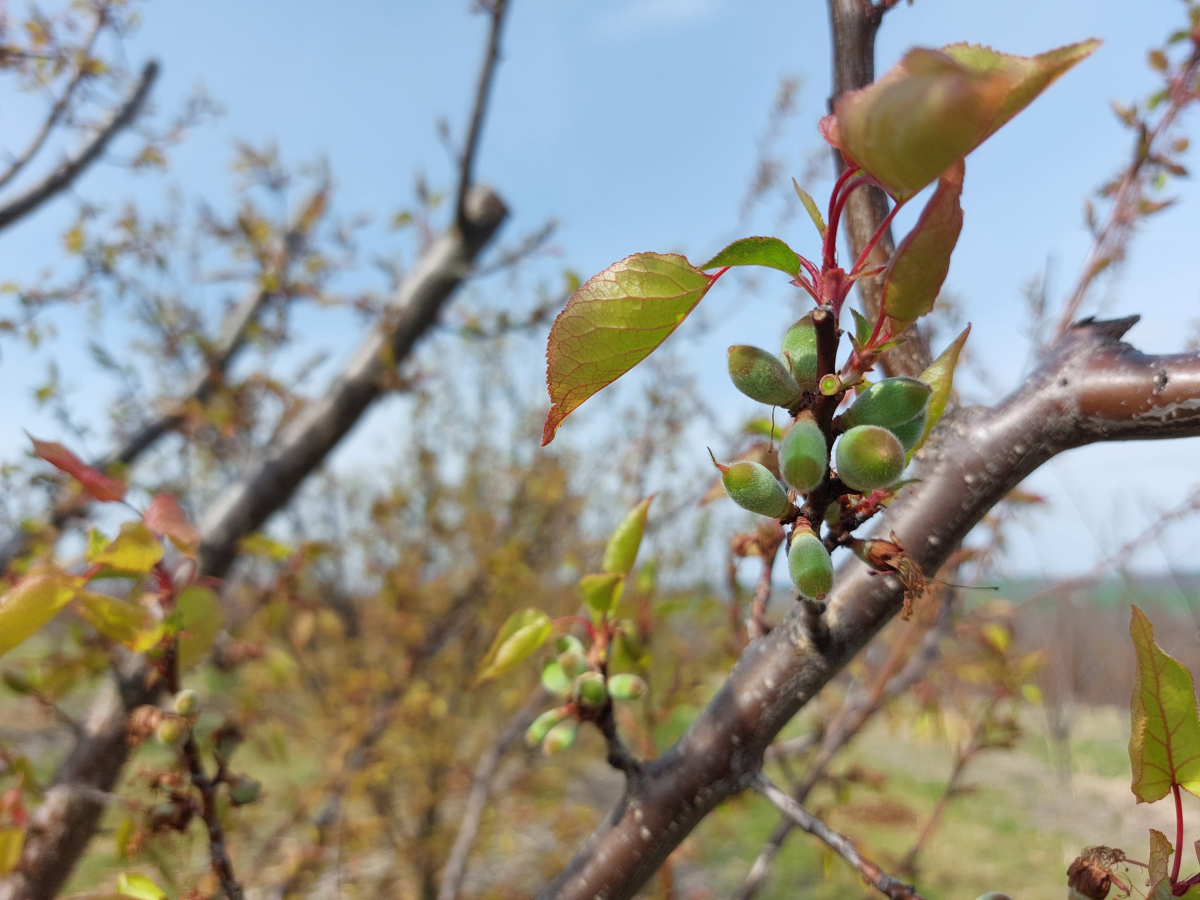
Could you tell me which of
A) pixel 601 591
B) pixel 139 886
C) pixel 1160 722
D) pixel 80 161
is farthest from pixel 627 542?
pixel 80 161

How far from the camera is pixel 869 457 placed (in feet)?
1.22

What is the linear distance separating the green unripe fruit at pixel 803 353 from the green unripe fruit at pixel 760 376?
0.01m

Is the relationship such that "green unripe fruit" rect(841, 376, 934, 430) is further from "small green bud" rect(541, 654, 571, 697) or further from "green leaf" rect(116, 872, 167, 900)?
"green leaf" rect(116, 872, 167, 900)

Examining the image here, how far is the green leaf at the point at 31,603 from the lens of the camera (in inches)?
21.8

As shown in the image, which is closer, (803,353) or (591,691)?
(803,353)

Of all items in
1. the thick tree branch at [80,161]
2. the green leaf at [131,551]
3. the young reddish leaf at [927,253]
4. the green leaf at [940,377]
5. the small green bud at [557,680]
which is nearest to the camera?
the young reddish leaf at [927,253]

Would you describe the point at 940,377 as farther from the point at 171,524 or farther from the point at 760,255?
the point at 171,524

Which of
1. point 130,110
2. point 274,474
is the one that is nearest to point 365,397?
point 274,474

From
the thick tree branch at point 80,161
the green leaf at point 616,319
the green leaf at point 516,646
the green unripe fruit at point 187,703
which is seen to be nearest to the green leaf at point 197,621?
the green unripe fruit at point 187,703

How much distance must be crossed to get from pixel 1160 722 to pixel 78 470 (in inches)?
37.2

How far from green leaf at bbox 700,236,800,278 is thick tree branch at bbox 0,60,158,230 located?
2259 millimetres

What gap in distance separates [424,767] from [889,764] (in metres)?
7.80

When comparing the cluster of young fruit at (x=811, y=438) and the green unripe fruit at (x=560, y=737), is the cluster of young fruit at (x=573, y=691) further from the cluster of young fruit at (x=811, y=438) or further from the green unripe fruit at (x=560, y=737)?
the cluster of young fruit at (x=811, y=438)

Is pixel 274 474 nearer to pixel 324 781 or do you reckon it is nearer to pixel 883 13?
pixel 324 781
